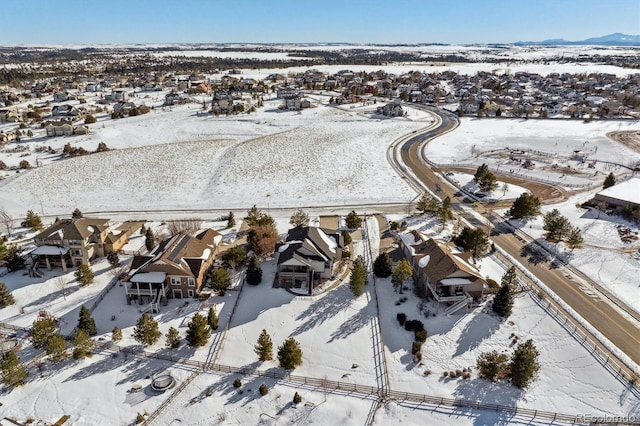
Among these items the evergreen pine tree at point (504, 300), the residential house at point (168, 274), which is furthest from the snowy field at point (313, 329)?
the evergreen pine tree at point (504, 300)

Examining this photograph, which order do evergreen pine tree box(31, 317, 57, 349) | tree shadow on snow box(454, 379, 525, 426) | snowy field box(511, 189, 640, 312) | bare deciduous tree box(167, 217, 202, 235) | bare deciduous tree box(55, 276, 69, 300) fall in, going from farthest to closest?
1. bare deciduous tree box(167, 217, 202, 235)
2. snowy field box(511, 189, 640, 312)
3. bare deciduous tree box(55, 276, 69, 300)
4. evergreen pine tree box(31, 317, 57, 349)
5. tree shadow on snow box(454, 379, 525, 426)

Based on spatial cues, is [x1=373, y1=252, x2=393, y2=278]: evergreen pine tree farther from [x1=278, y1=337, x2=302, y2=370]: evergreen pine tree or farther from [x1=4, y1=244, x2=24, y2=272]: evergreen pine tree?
[x1=4, y1=244, x2=24, y2=272]: evergreen pine tree

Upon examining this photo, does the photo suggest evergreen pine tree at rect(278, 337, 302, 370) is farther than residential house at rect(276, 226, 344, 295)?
No

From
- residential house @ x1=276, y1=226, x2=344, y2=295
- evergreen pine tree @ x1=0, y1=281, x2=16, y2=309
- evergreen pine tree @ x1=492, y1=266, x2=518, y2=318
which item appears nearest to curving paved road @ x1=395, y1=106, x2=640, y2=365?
evergreen pine tree @ x1=492, y1=266, x2=518, y2=318

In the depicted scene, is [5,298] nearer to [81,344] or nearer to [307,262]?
[81,344]

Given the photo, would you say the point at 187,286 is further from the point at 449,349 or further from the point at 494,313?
the point at 494,313

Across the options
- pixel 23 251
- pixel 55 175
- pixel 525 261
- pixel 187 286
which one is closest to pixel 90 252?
pixel 23 251

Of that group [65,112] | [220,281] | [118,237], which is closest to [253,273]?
[220,281]
